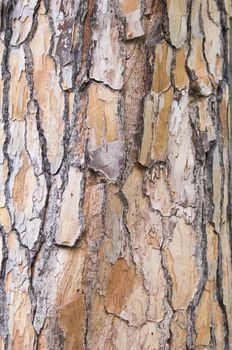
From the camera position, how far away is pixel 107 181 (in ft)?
3.81

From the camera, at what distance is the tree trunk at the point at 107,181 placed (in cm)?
115

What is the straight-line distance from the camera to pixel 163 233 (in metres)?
1.20

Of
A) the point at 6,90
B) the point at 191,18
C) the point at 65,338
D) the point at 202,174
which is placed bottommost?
the point at 65,338

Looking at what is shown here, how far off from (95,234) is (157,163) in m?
0.15

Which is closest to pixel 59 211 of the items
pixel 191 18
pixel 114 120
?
pixel 114 120

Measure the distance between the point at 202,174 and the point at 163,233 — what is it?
0.39 ft

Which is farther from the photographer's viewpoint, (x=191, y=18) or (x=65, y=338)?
(x=191, y=18)

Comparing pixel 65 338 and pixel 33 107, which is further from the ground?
pixel 33 107

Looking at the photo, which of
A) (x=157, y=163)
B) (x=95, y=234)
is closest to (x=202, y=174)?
(x=157, y=163)

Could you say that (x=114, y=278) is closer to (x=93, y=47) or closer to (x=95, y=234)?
(x=95, y=234)

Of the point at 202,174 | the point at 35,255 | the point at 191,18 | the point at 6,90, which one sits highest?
the point at 191,18

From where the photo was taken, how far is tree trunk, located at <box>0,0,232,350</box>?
1154mm

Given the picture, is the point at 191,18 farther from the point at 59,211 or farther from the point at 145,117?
the point at 59,211

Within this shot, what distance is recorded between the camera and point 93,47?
1.18 metres
